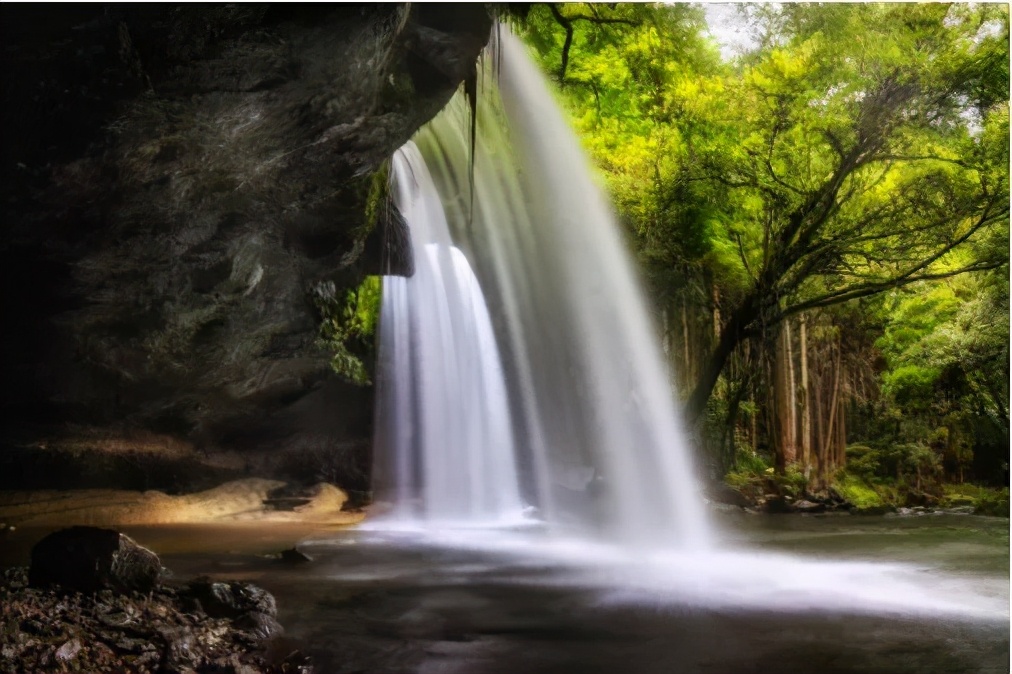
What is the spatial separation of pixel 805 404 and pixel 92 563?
10.5 feet

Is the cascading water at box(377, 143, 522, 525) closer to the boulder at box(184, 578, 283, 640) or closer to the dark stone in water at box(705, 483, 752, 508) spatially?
the boulder at box(184, 578, 283, 640)

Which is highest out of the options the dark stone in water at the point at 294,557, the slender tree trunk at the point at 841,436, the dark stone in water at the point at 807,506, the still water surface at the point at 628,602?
the slender tree trunk at the point at 841,436

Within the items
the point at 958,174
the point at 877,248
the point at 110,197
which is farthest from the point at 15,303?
the point at 958,174

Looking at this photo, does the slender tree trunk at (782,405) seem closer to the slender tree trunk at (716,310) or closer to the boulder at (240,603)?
the slender tree trunk at (716,310)

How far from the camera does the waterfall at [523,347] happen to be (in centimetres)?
358

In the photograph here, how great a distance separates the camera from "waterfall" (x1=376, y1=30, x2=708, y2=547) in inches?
141

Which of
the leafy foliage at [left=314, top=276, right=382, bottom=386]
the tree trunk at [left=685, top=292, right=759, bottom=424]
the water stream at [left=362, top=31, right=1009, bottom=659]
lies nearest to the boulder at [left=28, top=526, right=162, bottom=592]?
the water stream at [left=362, top=31, right=1009, bottom=659]

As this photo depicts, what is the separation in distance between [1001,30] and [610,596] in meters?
3.28

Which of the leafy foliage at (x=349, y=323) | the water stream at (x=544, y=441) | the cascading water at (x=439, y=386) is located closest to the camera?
the water stream at (x=544, y=441)

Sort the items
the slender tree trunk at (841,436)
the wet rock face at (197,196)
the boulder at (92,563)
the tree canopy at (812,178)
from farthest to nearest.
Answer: the slender tree trunk at (841,436) → the tree canopy at (812,178) → the wet rock face at (197,196) → the boulder at (92,563)

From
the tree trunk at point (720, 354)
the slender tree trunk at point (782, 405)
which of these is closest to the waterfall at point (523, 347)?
the tree trunk at point (720, 354)

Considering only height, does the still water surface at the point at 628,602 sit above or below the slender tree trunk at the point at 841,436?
below

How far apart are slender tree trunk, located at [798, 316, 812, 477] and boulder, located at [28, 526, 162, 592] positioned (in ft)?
9.83

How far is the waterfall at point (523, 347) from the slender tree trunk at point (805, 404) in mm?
626
